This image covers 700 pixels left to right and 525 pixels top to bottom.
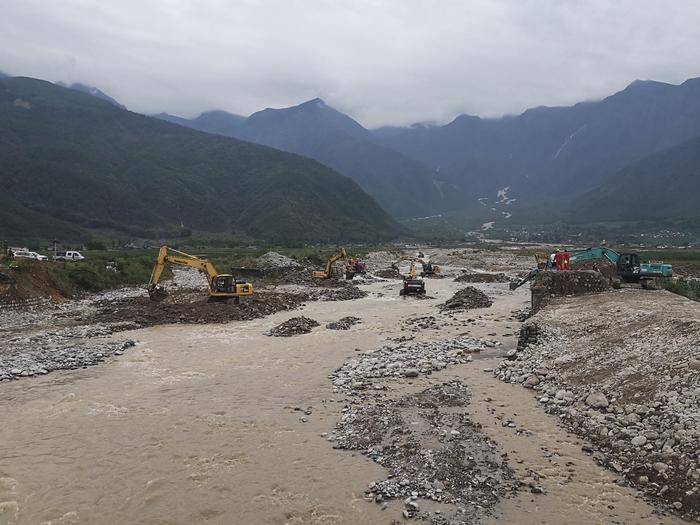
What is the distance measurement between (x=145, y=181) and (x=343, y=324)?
135537 millimetres

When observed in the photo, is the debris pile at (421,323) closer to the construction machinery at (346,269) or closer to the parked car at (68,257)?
the construction machinery at (346,269)

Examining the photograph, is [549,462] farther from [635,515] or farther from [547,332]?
[547,332]

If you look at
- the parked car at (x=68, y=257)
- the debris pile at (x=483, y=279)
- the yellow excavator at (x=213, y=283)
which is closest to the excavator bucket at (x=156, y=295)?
the yellow excavator at (x=213, y=283)

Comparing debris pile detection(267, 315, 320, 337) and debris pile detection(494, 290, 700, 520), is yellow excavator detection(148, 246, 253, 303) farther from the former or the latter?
debris pile detection(494, 290, 700, 520)

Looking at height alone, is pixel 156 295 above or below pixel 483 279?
above

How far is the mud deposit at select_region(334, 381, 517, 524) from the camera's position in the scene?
28.5 ft

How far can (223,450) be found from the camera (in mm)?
11109

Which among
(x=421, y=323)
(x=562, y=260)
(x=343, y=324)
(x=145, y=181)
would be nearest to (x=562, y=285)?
(x=562, y=260)

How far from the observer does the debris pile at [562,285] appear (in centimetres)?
2539

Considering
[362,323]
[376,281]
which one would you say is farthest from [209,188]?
[362,323]

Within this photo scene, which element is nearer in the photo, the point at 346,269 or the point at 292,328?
the point at 292,328

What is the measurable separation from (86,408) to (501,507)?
11.1 m

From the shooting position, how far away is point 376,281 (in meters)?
53.4

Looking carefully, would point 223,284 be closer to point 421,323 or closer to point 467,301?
point 421,323
